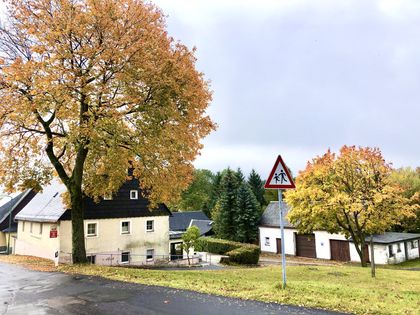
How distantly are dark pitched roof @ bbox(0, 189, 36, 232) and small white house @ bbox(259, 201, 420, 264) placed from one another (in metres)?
30.0

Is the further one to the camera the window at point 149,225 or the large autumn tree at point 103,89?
the window at point 149,225

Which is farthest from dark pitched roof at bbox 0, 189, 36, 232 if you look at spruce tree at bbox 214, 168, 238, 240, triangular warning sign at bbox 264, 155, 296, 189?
triangular warning sign at bbox 264, 155, 296, 189

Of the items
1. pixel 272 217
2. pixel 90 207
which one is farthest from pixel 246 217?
pixel 90 207

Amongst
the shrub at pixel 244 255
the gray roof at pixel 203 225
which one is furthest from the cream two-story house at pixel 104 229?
the gray roof at pixel 203 225

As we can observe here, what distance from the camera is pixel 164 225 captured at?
3528 centimetres

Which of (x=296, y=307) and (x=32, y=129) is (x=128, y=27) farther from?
(x=296, y=307)

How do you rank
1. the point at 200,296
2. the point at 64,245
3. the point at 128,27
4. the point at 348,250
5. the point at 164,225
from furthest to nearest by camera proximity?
the point at 348,250 < the point at 164,225 < the point at 64,245 < the point at 128,27 < the point at 200,296

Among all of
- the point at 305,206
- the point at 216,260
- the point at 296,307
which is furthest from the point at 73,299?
the point at 216,260

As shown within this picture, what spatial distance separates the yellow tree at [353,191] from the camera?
20.5 meters

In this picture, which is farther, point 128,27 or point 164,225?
point 164,225

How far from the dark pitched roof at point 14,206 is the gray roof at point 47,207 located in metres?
9.35

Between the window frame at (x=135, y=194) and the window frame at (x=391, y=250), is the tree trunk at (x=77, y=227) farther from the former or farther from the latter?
the window frame at (x=391, y=250)

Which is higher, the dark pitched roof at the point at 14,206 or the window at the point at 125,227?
the dark pitched roof at the point at 14,206

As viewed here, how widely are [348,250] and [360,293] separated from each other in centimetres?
3364
